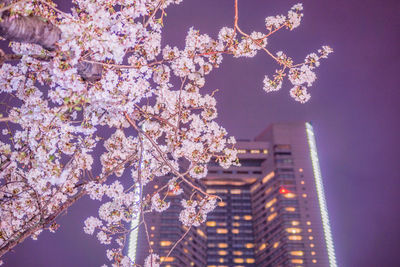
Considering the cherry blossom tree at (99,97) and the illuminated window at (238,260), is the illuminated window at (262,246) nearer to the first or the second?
the illuminated window at (238,260)

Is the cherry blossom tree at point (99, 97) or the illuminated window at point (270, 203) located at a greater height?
the illuminated window at point (270, 203)

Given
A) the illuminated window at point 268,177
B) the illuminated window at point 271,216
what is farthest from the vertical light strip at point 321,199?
the illuminated window at point 271,216

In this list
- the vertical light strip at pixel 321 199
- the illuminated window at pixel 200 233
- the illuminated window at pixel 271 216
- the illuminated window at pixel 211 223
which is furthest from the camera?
the illuminated window at pixel 211 223

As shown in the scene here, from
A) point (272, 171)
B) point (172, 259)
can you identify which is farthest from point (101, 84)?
point (272, 171)

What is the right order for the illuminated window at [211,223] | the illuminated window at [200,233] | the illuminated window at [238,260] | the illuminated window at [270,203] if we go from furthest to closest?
the illuminated window at [211,223], the illuminated window at [238,260], the illuminated window at [200,233], the illuminated window at [270,203]

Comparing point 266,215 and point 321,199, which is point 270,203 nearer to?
point 266,215

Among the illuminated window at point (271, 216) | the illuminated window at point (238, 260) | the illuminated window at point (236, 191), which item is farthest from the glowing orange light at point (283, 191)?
the illuminated window at point (238, 260)

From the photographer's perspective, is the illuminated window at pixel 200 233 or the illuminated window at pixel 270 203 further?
the illuminated window at pixel 200 233

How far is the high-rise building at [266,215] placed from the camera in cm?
10319

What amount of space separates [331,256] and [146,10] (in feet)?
362

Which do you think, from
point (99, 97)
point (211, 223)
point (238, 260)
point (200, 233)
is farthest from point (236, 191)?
point (99, 97)

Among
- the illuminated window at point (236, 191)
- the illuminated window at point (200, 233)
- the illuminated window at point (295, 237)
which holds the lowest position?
the illuminated window at point (295, 237)

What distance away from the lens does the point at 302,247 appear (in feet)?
335

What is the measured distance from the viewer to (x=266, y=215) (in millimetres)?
121688
